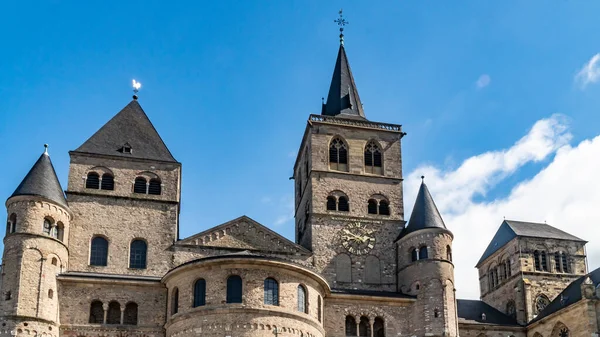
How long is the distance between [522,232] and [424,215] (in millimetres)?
15985

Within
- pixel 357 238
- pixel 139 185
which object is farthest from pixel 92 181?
pixel 357 238

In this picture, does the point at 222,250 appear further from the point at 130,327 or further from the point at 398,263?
the point at 398,263

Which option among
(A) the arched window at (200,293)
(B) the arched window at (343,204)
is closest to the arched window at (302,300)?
(A) the arched window at (200,293)

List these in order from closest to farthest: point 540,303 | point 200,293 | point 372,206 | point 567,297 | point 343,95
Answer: point 200,293
point 372,206
point 567,297
point 343,95
point 540,303

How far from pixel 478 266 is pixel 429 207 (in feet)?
66.5

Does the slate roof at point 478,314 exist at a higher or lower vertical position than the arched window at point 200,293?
higher

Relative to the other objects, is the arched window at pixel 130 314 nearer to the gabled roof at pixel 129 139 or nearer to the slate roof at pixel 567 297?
the gabled roof at pixel 129 139

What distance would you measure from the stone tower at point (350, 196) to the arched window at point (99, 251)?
40.9ft

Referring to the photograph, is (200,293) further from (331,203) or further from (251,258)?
(331,203)

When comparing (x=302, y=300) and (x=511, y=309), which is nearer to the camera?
(x=302, y=300)

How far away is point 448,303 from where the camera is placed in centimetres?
4456

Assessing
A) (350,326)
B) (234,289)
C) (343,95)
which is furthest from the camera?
(343,95)

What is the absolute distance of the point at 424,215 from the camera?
47.7 meters

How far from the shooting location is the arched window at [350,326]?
1737 inches
